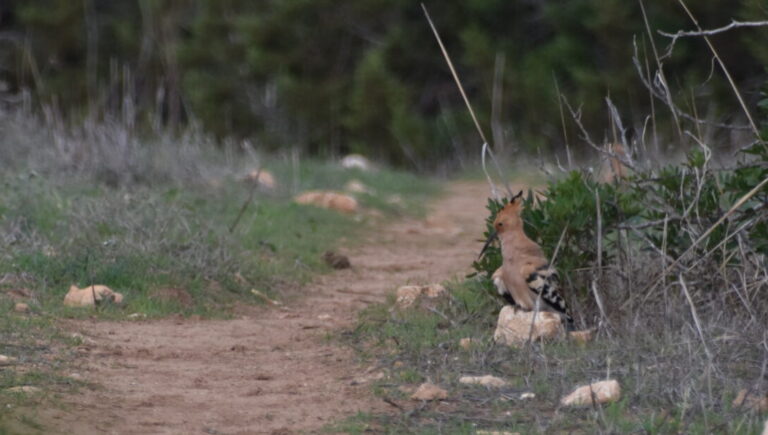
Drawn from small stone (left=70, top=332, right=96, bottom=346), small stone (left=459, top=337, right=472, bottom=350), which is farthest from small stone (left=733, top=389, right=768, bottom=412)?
small stone (left=70, top=332, right=96, bottom=346)

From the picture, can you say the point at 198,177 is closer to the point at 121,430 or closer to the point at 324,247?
the point at 324,247

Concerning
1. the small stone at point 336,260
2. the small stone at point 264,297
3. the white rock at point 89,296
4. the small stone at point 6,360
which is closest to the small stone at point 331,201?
the small stone at point 336,260

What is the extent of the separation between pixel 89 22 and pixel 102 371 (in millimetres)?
19117

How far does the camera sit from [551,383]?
4.79 m

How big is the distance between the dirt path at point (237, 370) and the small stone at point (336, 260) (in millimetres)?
65

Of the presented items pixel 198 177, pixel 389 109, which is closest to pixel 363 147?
Result: pixel 389 109

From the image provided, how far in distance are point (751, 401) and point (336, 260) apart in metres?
4.58

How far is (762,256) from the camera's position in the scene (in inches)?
218

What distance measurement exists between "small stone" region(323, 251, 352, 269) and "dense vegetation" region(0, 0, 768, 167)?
27.3 feet

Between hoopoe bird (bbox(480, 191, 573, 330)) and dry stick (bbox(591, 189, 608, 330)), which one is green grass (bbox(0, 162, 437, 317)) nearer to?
hoopoe bird (bbox(480, 191, 573, 330))

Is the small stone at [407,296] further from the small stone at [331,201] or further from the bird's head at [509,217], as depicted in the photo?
the small stone at [331,201]

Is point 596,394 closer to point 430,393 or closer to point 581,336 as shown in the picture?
point 430,393

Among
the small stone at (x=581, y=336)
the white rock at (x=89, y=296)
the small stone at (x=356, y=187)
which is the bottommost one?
the small stone at (x=356, y=187)

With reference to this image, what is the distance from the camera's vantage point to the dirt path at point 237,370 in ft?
15.0
